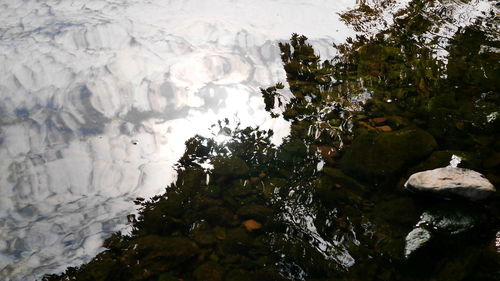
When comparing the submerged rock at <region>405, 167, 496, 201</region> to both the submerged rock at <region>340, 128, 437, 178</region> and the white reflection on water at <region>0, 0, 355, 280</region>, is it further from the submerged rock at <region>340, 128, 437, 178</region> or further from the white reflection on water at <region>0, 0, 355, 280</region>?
the white reflection on water at <region>0, 0, 355, 280</region>

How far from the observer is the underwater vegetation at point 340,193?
9.00 ft

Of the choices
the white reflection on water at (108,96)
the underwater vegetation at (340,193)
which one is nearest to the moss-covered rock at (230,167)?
the underwater vegetation at (340,193)

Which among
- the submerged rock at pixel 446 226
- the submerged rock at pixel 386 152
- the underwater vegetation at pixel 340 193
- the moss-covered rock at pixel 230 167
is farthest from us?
the moss-covered rock at pixel 230 167

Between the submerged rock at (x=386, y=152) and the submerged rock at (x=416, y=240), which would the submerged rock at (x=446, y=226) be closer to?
the submerged rock at (x=416, y=240)

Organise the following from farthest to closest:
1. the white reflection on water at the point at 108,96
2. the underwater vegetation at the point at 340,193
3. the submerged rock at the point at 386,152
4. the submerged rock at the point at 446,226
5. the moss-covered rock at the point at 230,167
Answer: the moss-covered rock at the point at 230,167 < the submerged rock at the point at 386,152 < the white reflection on water at the point at 108,96 < the underwater vegetation at the point at 340,193 < the submerged rock at the point at 446,226

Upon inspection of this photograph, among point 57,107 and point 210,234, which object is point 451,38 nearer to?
point 210,234

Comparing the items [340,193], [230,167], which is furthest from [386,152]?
[230,167]

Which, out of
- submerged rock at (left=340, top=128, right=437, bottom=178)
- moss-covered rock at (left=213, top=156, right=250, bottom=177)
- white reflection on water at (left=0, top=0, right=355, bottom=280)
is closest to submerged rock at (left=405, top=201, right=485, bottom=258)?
submerged rock at (left=340, top=128, right=437, bottom=178)

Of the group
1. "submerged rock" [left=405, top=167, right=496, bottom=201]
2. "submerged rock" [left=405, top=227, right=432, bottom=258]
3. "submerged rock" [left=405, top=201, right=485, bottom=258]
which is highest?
"submerged rock" [left=405, top=167, right=496, bottom=201]

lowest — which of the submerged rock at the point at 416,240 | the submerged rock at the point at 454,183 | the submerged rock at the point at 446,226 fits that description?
the submerged rock at the point at 416,240

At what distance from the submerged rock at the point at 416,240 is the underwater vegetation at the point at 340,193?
0.04 ft

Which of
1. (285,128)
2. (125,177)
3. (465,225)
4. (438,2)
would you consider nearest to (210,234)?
(125,177)

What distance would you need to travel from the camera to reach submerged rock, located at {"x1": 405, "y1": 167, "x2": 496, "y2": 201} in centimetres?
278

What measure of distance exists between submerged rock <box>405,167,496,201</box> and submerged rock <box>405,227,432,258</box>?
16.4 inches
